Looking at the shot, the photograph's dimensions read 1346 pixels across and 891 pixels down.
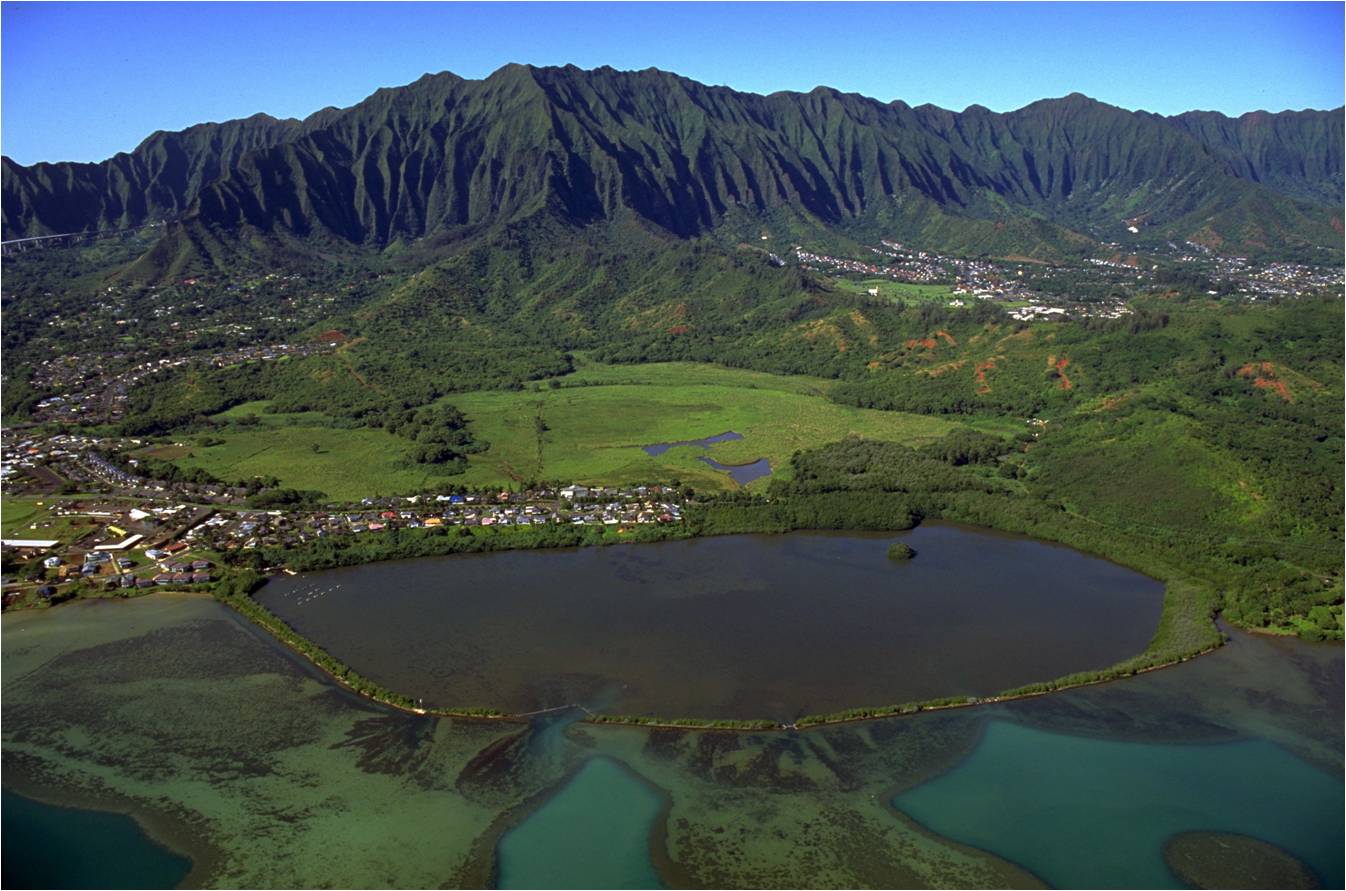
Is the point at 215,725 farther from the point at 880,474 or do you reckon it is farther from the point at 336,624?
the point at 880,474

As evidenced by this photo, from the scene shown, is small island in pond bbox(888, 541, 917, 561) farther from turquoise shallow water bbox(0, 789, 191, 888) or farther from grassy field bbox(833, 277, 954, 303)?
grassy field bbox(833, 277, 954, 303)

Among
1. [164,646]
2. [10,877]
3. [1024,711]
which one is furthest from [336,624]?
[1024,711]

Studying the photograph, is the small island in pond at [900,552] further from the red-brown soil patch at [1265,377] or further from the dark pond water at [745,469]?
the red-brown soil patch at [1265,377]

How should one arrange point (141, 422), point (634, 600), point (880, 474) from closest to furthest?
point (634, 600)
point (880, 474)
point (141, 422)

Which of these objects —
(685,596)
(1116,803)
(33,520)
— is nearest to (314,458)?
(33,520)

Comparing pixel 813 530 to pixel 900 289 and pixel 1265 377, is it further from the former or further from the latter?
pixel 900 289

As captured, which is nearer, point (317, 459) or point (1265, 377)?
point (317, 459)
